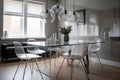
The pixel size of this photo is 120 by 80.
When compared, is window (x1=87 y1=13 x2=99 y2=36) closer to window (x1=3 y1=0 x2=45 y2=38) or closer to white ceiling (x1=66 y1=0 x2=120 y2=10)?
white ceiling (x1=66 y1=0 x2=120 y2=10)

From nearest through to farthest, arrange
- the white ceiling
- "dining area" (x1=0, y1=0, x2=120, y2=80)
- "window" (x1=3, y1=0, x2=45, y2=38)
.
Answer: "dining area" (x1=0, y1=0, x2=120, y2=80) → the white ceiling → "window" (x1=3, y1=0, x2=45, y2=38)

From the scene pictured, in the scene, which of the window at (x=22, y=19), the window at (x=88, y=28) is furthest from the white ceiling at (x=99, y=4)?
the window at (x=22, y=19)

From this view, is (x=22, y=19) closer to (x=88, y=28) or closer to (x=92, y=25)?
(x=88, y=28)

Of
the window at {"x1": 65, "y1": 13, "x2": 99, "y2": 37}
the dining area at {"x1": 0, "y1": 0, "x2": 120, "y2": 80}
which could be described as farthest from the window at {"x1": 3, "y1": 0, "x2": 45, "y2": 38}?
the window at {"x1": 65, "y1": 13, "x2": 99, "y2": 37}

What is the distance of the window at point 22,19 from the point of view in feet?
19.4

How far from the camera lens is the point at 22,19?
6.27 m

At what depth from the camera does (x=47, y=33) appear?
6.94 metres

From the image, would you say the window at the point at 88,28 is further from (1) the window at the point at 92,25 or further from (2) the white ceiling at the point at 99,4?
(2) the white ceiling at the point at 99,4

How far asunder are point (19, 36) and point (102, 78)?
3994 millimetres

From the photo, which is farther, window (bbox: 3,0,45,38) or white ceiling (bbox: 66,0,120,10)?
window (bbox: 3,0,45,38)

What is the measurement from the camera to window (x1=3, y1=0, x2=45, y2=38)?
5906mm

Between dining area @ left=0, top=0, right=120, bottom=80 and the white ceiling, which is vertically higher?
the white ceiling

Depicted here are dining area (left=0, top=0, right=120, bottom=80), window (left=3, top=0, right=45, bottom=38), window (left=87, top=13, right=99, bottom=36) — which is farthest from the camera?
window (left=3, top=0, right=45, bottom=38)

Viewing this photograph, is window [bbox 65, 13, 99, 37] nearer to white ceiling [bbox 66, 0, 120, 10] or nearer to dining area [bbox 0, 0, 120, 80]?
dining area [bbox 0, 0, 120, 80]
